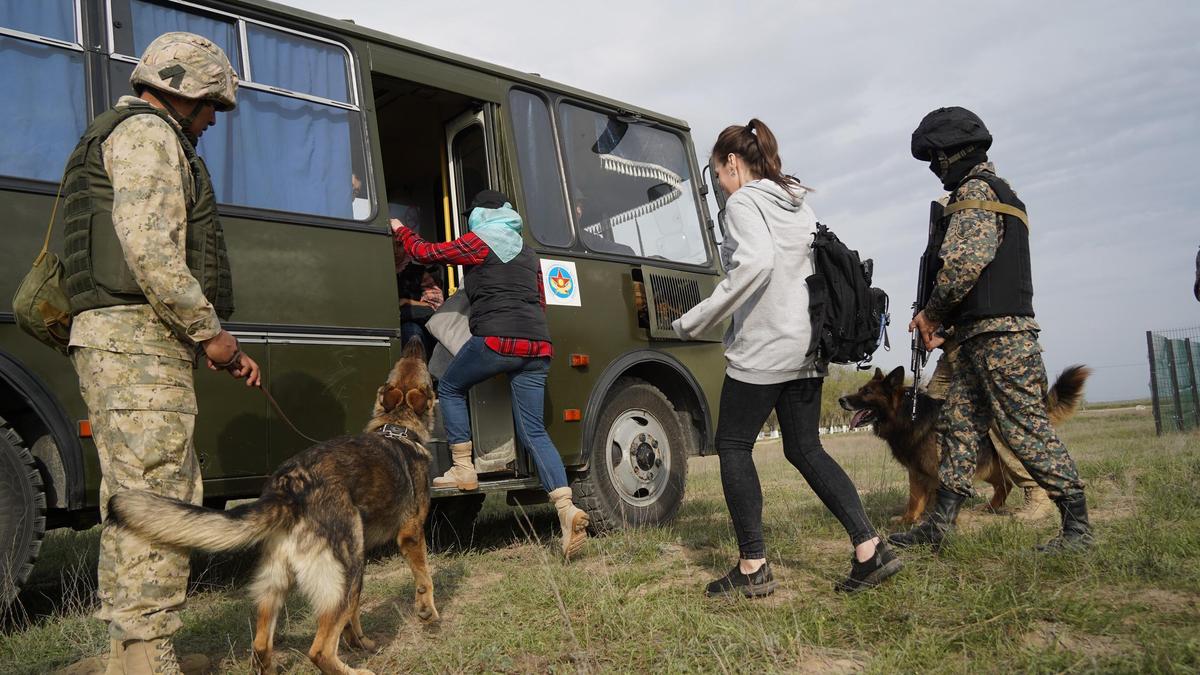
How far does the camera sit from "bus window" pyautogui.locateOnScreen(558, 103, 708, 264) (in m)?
5.98

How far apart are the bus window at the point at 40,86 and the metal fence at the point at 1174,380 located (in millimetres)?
16006

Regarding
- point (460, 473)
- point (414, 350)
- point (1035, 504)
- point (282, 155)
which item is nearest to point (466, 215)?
point (282, 155)

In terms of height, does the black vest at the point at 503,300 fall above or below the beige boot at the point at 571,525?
above

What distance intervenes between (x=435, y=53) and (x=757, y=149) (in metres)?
2.63

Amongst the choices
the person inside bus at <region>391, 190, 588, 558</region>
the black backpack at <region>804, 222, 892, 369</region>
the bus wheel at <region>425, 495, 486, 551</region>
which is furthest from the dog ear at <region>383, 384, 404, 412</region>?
the bus wheel at <region>425, 495, 486, 551</region>

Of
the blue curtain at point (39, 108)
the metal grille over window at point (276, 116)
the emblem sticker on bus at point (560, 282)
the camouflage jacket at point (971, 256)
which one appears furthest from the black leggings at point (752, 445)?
the blue curtain at point (39, 108)

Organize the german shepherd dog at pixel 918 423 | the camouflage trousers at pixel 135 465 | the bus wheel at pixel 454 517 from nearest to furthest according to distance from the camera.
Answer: the camouflage trousers at pixel 135 465 → the german shepherd dog at pixel 918 423 → the bus wheel at pixel 454 517

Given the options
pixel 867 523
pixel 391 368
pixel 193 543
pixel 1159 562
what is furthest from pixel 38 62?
pixel 1159 562

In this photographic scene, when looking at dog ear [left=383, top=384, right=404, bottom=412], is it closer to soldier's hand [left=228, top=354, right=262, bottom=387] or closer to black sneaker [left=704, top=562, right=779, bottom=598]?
soldier's hand [left=228, top=354, right=262, bottom=387]

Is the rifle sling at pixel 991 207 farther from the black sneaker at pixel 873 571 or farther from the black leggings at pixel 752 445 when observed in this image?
the black sneaker at pixel 873 571

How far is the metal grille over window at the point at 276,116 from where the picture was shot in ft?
13.2

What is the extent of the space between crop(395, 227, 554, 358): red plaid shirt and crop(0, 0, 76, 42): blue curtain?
1.84 metres

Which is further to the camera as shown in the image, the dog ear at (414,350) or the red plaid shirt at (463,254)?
the red plaid shirt at (463,254)

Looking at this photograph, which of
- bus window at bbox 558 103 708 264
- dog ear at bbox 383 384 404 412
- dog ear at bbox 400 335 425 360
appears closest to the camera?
dog ear at bbox 383 384 404 412
